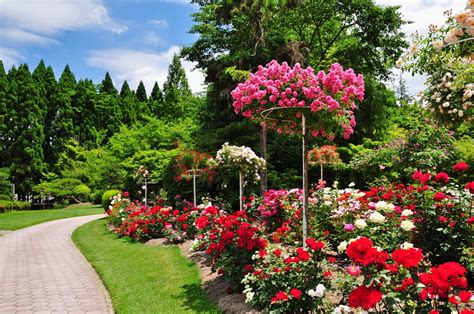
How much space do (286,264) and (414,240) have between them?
1906mm

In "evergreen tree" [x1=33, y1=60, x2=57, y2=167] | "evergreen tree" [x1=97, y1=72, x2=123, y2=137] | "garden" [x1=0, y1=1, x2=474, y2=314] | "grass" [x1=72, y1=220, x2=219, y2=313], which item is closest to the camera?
"garden" [x1=0, y1=1, x2=474, y2=314]

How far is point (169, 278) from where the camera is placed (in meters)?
6.51

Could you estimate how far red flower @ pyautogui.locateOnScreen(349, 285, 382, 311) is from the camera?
2373mm

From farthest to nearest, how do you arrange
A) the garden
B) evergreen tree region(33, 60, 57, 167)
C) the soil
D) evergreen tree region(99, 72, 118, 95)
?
Result: evergreen tree region(99, 72, 118, 95) < evergreen tree region(33, 60, 57, 167) < the soil < the garden

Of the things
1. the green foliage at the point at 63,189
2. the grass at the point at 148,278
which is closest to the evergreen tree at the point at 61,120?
the green foliage at the point at 63,189

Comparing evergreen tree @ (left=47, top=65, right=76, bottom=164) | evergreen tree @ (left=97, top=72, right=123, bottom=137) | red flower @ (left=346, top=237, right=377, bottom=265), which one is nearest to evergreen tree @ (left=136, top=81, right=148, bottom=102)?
evergreen tree @ (left=97, top=72, right=123, bottom=137)

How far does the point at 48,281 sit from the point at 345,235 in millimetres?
5451

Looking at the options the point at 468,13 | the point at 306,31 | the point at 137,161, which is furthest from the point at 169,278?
the point at 306,31

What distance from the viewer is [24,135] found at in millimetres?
33250

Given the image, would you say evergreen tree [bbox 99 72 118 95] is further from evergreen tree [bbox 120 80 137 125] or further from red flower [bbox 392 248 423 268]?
red flower [bbox 392 248 423 268]

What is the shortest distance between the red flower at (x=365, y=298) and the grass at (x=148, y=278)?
8.82 feet

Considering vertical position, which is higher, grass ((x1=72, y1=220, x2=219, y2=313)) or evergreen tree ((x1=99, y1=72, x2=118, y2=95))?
evergreen tree ((x1=99, y1=72, x2=118, y2=95))

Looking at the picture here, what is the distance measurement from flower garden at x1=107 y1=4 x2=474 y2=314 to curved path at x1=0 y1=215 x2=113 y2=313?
83.0 inches

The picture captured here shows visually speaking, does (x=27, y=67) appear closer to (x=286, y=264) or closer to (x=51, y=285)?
(x=51, y=285)
